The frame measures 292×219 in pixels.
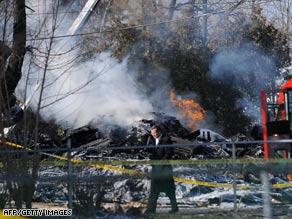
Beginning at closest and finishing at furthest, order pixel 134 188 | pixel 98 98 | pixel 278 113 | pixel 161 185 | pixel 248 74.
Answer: pixel 161 185
pixel 134 188
pixel 278 113
pixel 98 98
pixel 248 74

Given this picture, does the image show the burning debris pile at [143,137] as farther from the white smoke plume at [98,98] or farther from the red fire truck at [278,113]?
the red fire truck at [278,113]

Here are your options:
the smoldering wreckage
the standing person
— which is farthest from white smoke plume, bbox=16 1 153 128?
the standing person

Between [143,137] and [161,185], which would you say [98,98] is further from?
[161,185]

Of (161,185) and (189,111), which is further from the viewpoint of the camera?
(189,111)

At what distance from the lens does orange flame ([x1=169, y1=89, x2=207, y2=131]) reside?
30644mm

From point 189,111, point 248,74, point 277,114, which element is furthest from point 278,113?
point 248,74

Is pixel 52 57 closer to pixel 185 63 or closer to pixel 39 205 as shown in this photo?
pixel 39 205

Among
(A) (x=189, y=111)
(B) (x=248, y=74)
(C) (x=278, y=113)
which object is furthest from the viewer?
(B) (x=248, y=74)

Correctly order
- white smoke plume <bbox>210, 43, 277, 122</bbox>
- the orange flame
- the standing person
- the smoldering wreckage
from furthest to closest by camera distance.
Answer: white smoke plume <bbox>210, 43, 277, 122</bbox>
the orange flame
the standing person
the smoldering wreckage

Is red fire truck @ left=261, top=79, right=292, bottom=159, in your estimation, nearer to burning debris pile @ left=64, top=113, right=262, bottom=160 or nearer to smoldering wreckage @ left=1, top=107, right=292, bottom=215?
burning debris pile @ left=64, top=113, right=262, bottom=160

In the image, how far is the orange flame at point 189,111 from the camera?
30644 mm

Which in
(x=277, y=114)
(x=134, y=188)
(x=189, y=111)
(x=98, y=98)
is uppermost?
(x=98, y=98)

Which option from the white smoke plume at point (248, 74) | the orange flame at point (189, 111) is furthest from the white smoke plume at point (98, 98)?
the white smoke plume at point (248, 74)

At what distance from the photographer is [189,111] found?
101 ft
